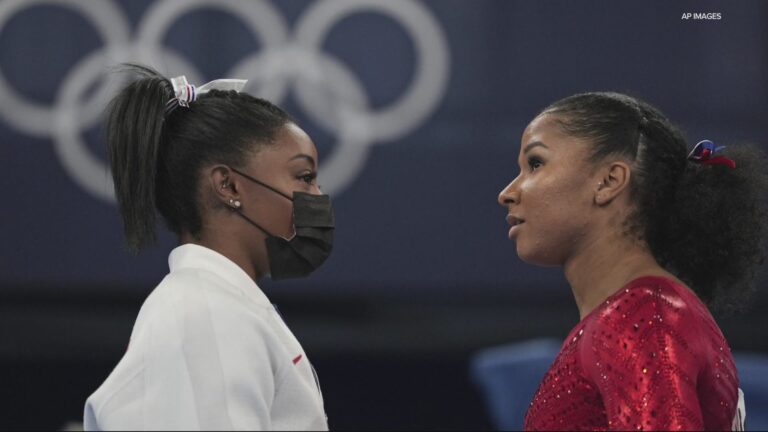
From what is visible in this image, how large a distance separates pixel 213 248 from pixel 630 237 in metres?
0.89

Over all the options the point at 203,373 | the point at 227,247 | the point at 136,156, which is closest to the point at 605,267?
the point at 227,247

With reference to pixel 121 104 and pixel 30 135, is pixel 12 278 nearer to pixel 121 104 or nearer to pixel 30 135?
pixel 30 135

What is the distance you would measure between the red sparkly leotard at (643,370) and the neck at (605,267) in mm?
83

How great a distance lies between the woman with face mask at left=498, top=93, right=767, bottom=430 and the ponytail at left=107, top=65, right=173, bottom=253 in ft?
2.58

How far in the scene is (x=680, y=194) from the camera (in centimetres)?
253

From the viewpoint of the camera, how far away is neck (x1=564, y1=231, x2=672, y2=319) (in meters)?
2.43

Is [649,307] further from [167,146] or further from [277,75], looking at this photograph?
[277,75]

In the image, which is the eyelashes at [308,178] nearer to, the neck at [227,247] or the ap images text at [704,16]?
the neck at [227,247]

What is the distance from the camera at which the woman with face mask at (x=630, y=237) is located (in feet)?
7.39

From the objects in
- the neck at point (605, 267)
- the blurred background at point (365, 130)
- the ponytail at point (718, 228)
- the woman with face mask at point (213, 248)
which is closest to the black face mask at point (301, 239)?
the woman with face mask at point (213, 248)

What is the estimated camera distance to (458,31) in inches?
196

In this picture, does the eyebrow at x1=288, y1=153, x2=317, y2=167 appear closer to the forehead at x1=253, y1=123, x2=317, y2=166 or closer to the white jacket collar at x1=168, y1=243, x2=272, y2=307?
the forehead at x1=253, y1=123, x2=317, y2=166

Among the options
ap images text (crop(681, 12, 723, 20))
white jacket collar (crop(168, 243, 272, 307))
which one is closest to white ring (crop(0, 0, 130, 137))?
ap images text (crop(681, 12, 723, 20))

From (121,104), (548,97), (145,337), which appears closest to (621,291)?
(145,337)
